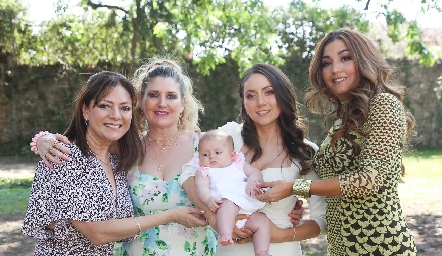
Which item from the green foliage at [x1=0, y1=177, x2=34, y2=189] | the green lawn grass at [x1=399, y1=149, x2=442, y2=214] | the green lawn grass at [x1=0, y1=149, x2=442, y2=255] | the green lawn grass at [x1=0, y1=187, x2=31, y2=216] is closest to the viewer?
the green lawn grass at [x1=0, y1=149, x2=442, y2=255]

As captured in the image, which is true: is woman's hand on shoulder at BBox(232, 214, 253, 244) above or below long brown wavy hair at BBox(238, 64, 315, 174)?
below

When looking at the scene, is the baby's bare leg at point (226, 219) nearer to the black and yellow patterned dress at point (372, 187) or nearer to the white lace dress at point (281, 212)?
the white lace dress at point (281, 212)

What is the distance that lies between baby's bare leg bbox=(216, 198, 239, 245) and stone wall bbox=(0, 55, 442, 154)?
12.3 meters

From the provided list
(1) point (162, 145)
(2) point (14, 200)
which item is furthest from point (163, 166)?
(2) point (14, 200)

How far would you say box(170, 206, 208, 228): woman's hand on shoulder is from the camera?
2.80 metres

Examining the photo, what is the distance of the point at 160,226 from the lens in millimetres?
3023

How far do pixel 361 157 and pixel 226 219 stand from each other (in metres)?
0.80

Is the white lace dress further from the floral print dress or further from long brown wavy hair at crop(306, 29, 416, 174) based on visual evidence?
long brown wavy hair at crop(306, 29, 416, 174)

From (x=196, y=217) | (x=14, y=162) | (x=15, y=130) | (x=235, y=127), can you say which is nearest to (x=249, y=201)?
(x=196, y=217)

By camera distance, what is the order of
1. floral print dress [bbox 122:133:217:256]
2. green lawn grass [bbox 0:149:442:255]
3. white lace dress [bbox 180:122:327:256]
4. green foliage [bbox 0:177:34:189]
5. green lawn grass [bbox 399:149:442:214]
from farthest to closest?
green foliage [bbox 0:177:34:189], green lawn grass [bbox 399:149:442:214], green lawn grass [bbox 0:149:442:255], floral print dress [bbox 122:133:217:256], white lace dress [bbox 180:122:327:256]

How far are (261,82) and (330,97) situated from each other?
42 cm

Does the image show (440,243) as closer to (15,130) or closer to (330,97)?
(330,97)

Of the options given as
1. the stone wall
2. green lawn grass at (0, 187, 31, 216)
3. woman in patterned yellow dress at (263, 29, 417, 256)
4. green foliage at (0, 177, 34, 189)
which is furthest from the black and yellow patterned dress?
the stone wall

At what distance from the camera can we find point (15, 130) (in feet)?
50.3
